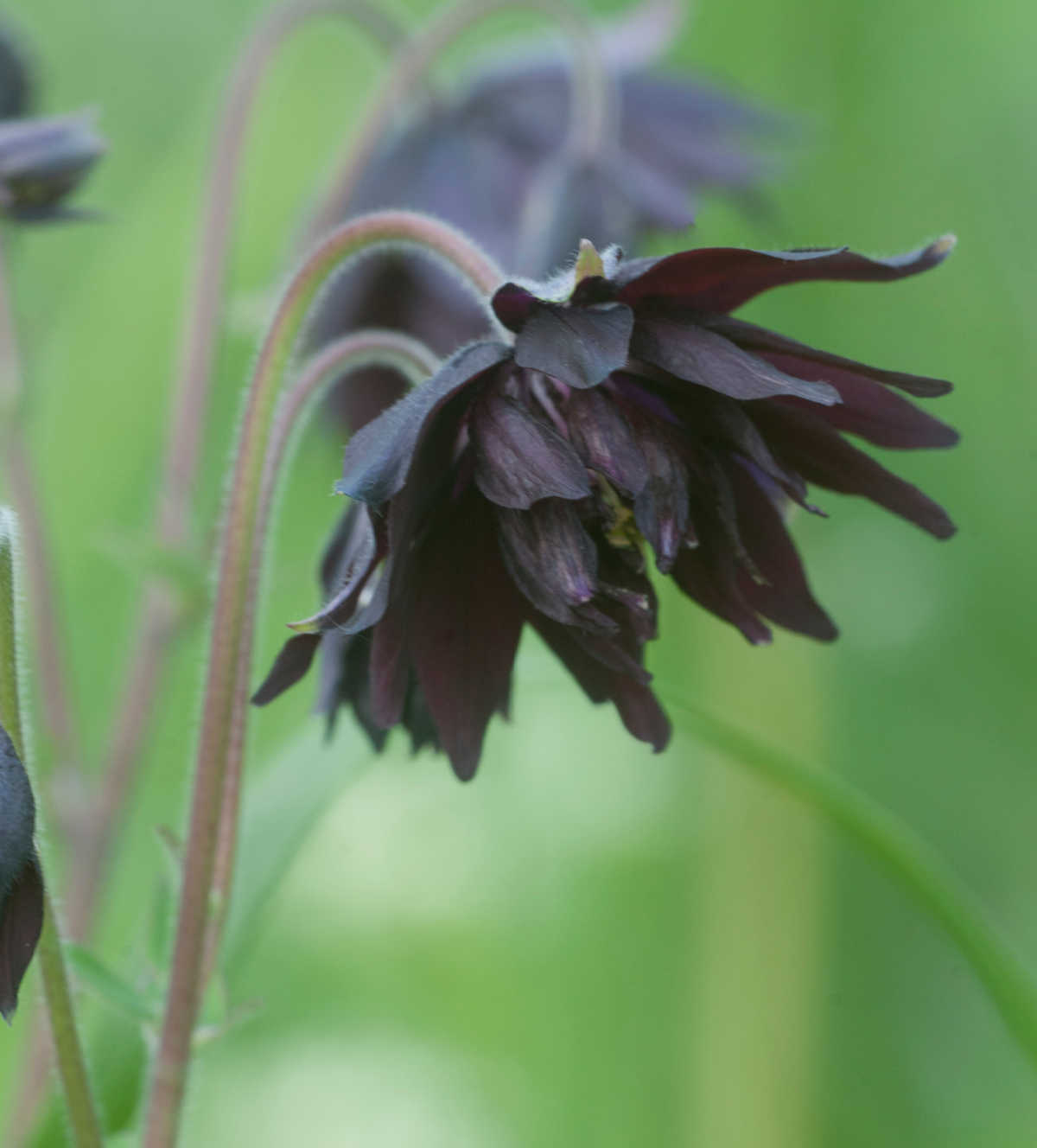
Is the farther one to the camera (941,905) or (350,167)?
(350,167)

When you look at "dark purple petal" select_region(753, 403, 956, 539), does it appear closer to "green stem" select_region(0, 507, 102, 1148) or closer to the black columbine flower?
the black columbine flower

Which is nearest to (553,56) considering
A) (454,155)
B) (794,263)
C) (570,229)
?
(454,155)

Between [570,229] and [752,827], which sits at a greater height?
[570,229]

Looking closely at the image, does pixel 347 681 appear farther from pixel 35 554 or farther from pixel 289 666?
pixel 35 554

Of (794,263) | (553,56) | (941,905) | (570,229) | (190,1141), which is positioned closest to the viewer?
(794,263)

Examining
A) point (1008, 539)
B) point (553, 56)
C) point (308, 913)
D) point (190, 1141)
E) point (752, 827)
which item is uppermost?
point (553, 56)

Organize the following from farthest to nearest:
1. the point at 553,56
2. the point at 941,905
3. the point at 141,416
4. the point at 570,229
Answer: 1. the point at 141,416
2. the point at 553,56
3. the point at 570,229
4. the point at 941,905

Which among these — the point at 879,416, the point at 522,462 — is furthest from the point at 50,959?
the point at 879,416

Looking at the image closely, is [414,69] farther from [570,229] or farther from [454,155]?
[570,229]
